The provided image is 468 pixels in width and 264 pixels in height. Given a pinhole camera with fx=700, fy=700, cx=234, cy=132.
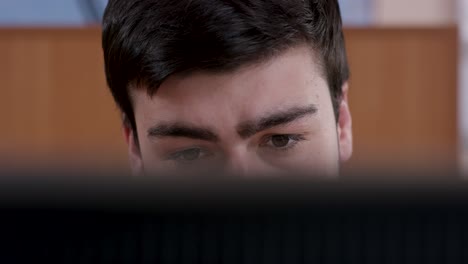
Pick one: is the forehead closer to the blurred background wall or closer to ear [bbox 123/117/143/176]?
ear [bbox 123/117/143/176]

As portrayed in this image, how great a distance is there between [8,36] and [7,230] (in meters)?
1.30

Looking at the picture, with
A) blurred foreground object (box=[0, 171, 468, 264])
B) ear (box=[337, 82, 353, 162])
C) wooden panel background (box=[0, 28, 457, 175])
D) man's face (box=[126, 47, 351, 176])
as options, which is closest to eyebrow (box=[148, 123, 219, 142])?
man's face (box=[126, 47, 351, 176])

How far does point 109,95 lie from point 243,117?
0.85 m

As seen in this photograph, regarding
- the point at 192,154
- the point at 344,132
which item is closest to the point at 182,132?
the point at 192,154

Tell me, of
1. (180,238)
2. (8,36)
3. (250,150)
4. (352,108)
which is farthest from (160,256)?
(8,36)

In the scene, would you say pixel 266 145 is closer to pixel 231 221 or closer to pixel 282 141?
pixel 282 141

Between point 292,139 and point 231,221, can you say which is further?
point 292,139

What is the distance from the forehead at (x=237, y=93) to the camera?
48 centimetres

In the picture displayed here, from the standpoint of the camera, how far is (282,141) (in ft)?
1.56

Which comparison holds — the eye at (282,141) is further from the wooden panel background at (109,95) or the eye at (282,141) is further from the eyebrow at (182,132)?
the wooden panel background at (109,95)

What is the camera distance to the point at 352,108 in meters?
1.28

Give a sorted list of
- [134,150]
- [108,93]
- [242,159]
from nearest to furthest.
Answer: [242,159]
[134,150]
[108,93]

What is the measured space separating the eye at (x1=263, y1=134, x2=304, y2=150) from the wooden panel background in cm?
81

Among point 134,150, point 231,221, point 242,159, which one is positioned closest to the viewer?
point 231,221
